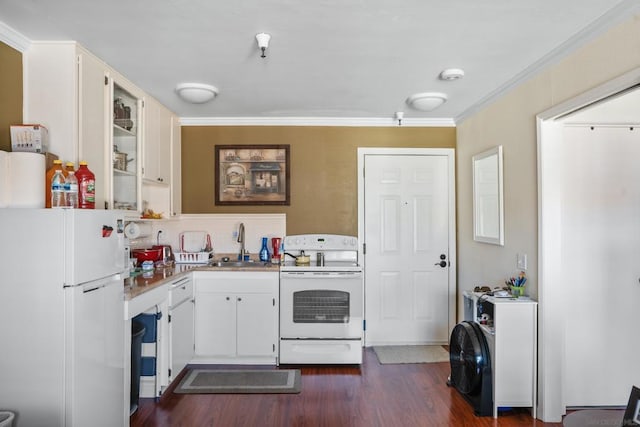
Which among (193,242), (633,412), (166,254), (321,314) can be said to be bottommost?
(321,314)

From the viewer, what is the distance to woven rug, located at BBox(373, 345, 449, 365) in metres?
3.80

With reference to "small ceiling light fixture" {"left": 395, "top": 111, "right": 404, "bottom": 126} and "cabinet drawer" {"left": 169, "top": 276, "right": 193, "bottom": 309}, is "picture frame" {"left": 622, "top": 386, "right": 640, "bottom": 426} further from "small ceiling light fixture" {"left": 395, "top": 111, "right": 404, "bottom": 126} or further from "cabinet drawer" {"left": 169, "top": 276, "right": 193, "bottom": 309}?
"small ceiling light fixture" {"left": 395, "top": 111, "right": 404, "bottom": 126}

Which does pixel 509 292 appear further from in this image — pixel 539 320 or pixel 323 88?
pixel 323 88

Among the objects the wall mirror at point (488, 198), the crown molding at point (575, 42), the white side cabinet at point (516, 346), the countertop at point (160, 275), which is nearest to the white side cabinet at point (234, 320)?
the countertop at point (160, 275)

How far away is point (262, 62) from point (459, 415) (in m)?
2.81

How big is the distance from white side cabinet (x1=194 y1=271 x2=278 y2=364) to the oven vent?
22cm

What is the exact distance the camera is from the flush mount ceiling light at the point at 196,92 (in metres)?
3.19

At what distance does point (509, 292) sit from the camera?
2.94m

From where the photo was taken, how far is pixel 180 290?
3.29 meters

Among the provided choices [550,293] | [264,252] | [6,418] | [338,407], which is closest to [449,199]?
[550,293]

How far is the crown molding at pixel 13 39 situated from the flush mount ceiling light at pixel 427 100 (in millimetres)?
2789

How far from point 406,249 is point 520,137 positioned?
1688 mm

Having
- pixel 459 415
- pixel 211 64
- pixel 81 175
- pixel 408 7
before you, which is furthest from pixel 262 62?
pixel 459 415

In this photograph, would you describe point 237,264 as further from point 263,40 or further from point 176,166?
point 263,40
